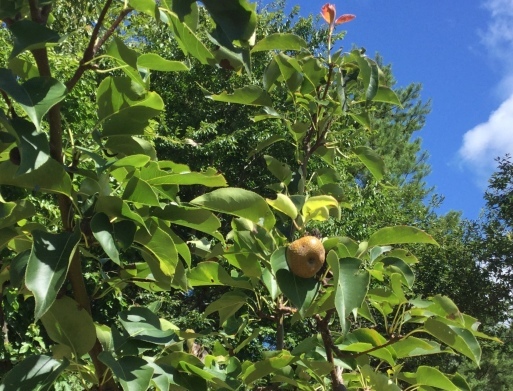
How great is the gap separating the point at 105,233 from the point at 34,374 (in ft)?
0.90

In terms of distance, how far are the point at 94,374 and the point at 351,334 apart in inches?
21.9

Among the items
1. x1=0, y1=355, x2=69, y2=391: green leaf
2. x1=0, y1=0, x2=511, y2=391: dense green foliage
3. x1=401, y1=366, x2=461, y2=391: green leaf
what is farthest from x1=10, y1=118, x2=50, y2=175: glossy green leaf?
x1=401, y1=366, x2=461, y2=391: green leaf

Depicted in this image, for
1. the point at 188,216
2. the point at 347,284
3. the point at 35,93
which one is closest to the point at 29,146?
the point at 35,93

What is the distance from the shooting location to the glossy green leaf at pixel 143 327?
3.44 feet

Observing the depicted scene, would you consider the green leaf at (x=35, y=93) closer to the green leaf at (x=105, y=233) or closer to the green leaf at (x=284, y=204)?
the green leaf at (x=105, y=233)

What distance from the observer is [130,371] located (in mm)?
941

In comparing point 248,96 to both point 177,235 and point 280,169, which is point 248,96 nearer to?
point 280,169

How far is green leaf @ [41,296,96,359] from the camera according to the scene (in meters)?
1.00

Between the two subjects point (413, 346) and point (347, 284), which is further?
point (413, 346)

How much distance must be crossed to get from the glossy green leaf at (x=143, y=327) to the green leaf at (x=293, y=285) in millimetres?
216

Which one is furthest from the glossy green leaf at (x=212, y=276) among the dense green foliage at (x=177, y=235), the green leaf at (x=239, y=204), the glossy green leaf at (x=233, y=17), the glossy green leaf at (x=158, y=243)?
the glossy green leaf at (x=233, y=17)

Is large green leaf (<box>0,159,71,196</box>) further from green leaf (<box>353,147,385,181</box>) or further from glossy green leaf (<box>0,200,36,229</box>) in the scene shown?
green leaf (<box>353,147,385,181</box>)

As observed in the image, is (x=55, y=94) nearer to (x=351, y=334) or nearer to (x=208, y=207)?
(x=208, y=207)

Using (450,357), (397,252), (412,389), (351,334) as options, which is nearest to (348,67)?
(397,252)
